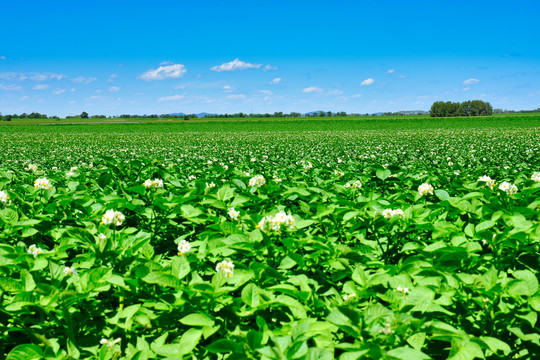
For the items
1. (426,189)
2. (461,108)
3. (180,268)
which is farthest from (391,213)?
(461,108)

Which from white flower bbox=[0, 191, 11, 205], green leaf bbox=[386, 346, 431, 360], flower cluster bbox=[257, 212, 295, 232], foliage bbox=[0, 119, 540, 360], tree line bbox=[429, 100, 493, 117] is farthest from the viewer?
tree line bbox=[429, 100, 493, 117]

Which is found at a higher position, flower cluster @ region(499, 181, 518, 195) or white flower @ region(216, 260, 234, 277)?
flower cluster @ region(499, 181, 518, 195)

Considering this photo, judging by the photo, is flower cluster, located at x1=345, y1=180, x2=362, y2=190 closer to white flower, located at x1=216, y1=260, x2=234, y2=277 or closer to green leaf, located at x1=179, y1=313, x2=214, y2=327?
white flower, located at x1=216, y1=260, x2=234, y2=277

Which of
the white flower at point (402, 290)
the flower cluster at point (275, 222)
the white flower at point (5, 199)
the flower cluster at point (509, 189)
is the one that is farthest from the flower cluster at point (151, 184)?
the flower cluster at point (509, 189)

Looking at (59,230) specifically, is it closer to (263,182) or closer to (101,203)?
(101,203)

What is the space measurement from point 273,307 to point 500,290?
909mm

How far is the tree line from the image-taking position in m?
121

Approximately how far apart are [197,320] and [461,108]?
464 feet

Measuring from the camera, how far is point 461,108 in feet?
405

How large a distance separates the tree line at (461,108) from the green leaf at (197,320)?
5330 inches

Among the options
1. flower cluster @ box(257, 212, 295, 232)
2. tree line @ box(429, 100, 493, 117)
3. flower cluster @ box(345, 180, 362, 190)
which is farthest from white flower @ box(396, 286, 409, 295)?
tree line @ box(429, 100, 493, 117)

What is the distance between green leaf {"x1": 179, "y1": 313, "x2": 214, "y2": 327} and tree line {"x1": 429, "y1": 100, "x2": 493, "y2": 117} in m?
135

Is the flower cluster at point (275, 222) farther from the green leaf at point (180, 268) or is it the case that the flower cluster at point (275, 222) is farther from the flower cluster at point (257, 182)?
the flower cluster at point (257, 182)

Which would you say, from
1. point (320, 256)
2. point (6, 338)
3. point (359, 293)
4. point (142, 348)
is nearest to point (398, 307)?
point (359, 293)
